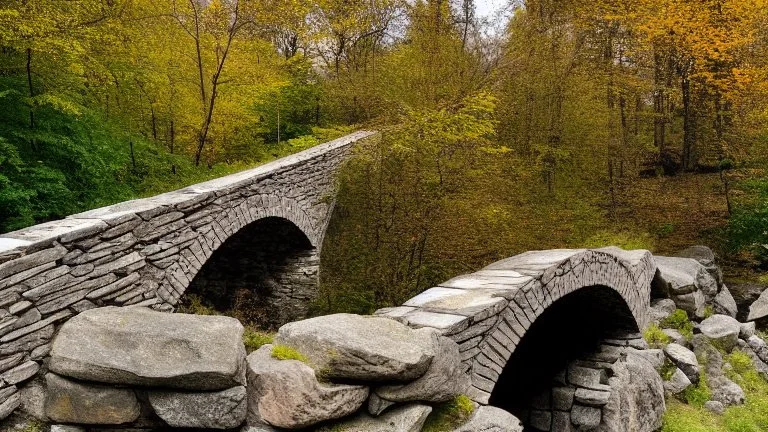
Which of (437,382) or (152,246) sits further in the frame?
(152,246)

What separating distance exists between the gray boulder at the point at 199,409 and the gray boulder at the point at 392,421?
612mm

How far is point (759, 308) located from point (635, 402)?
5.89 m

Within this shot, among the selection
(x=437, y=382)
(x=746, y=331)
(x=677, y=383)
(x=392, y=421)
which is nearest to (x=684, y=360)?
(x=677, y=383)

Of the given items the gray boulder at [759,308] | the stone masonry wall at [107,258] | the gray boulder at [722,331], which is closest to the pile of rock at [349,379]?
the stone masonry wall at [107,258]

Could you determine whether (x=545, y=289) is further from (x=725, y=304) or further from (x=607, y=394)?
(x=725, y=304)

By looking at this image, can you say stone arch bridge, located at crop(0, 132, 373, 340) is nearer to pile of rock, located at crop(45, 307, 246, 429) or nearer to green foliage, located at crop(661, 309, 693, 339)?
pile of rock, located at crop(45, 307, 246, 429)

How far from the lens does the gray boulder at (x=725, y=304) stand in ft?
33.9

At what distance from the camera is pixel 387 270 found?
8.12m

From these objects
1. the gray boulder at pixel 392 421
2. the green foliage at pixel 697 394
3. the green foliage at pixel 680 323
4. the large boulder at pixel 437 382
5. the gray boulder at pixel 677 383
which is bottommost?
the green foliage at pixel 697 394

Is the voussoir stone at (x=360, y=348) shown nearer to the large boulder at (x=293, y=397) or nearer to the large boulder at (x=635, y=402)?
the large boulder at (x=293, y=397)

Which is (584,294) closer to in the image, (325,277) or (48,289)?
(325,277)

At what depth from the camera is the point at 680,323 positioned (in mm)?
8977

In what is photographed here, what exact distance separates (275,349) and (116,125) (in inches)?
305

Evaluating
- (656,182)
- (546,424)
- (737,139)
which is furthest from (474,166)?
(656,182)
